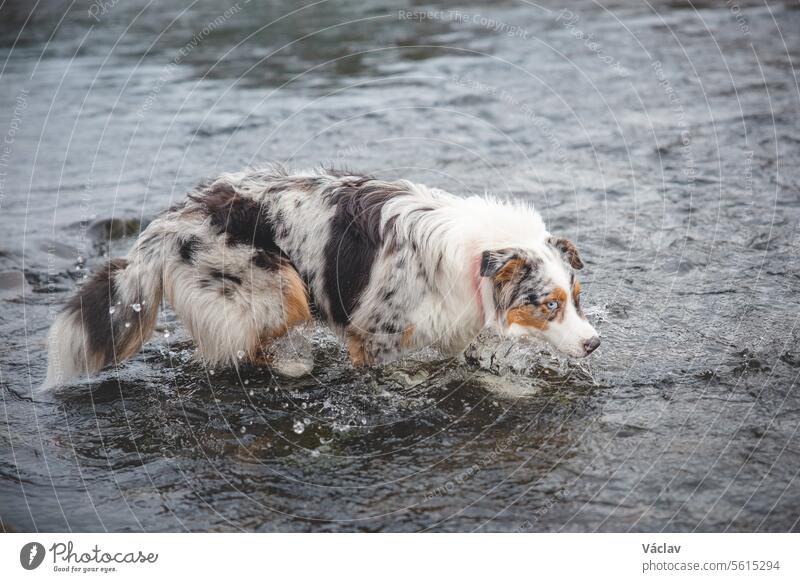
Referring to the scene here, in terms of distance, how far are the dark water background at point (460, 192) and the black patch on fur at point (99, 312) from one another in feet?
1.68

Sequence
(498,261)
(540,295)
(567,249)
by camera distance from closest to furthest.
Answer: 1. (498,261)
2. (540,295)
3. (567,249)

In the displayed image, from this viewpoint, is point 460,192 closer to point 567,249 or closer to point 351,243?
point 351,243

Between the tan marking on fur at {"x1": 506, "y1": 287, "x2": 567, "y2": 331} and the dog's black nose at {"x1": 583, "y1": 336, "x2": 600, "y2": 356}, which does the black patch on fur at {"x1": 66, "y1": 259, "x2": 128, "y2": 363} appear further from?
the dog's black nose at {"x1": 583, "y1": 336, "x2": 600, "y2": 356}

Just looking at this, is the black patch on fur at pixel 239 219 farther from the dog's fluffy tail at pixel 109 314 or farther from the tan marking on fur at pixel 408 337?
the tan marking on fur at pixel 408 337

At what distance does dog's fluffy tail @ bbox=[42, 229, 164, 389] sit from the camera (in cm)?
572

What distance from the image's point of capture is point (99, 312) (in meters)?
5.71

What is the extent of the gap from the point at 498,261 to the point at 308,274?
146 cm

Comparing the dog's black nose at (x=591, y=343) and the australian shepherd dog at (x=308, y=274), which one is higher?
the australian shepherd dog at (x=308, y=274)

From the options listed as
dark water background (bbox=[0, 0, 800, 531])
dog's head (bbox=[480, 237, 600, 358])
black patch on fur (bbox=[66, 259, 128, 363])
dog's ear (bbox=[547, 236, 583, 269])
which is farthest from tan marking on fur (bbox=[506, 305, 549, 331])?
black patch on fur (bbox=[66, 259, 128, 363])

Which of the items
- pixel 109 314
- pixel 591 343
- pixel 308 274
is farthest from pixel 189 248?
pixel 591 343

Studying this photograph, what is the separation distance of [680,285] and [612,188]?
2.41m

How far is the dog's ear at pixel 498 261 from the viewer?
17.0ft

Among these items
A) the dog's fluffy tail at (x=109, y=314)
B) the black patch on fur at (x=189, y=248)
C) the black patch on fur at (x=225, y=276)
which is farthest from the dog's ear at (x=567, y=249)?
the dog's fluffy tail at (x=109, y=314)
